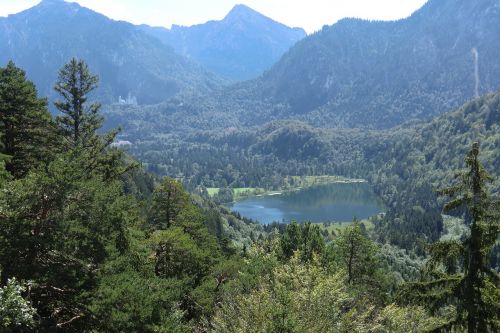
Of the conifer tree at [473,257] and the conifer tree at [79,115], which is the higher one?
the conifer tree at [79,115]

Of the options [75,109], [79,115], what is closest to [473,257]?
[79,115]

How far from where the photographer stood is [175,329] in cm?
2458

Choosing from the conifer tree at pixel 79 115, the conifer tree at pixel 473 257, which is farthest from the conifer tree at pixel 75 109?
the conifer tree at pixel 473 257

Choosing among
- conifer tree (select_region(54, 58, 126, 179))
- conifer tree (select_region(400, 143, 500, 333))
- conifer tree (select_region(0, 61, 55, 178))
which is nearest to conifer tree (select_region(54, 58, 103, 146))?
conifer tree (select_region(54, 58, 126, 179))

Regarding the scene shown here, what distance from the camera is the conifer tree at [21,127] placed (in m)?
41.8

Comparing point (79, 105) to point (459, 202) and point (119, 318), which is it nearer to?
point (119, 318)

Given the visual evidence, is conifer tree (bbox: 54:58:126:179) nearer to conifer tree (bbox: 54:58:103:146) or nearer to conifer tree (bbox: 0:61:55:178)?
conifer tree (bbox: 54:58:103:146)

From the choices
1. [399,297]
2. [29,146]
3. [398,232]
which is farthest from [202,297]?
[398,232]

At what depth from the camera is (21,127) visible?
143 ft

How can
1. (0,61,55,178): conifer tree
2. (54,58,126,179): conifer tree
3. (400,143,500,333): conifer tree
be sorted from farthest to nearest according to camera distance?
(54,58,126,179): conifer tree, (0,61,55,178): conifer tree, (400,143,500,333): conifer tree

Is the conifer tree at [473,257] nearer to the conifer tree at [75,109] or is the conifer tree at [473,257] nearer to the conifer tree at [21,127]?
the conifer tree at [21,127]

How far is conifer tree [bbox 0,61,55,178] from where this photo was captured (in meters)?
41.8

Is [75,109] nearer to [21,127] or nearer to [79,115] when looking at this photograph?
[79,115]

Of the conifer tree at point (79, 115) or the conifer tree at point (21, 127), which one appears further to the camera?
the conifer tree at point (79, 115)
